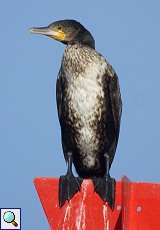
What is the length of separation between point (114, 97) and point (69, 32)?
76cm

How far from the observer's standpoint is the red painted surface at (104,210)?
542 cm

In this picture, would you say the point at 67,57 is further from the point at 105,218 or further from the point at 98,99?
the point at 105,218

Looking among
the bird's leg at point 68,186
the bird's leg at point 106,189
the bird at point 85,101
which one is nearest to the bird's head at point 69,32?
the bird at point 85,101

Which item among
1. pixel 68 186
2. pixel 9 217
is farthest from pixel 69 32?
pixel 9 217

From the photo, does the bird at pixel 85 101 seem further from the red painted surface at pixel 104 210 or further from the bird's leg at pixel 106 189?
the red painted surface at pixel 104 210

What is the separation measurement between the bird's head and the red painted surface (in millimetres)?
1978

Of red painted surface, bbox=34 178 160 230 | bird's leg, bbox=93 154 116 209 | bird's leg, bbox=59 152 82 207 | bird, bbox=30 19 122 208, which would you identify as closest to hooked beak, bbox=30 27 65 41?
bird, bbox=30 19 122 208

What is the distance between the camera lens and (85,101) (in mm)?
6801

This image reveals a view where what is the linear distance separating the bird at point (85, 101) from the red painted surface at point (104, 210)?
→ 1095 mm

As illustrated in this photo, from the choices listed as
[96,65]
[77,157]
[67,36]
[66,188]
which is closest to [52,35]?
[67,36]

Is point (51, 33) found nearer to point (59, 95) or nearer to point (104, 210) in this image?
point (59, 95)

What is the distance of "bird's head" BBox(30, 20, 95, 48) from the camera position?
7.17m

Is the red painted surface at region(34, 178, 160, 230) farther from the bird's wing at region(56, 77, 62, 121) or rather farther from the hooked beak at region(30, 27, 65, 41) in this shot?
the hooked beak at region(30, 27, 65, 41)

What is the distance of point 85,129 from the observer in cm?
690
